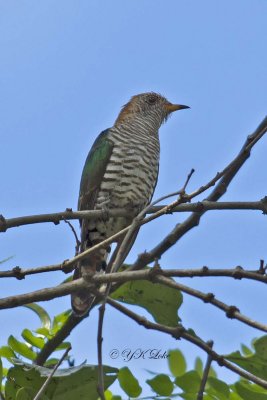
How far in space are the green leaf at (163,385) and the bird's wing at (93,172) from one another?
2.25 metres

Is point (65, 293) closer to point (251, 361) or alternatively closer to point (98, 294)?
point (98, 294)

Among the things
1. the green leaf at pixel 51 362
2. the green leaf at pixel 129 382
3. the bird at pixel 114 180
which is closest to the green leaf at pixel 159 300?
the green leaf at pixel 129 382

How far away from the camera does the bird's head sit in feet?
20.5

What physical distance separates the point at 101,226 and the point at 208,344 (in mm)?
2654

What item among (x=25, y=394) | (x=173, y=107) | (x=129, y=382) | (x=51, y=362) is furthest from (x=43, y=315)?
(x=173, y=107)

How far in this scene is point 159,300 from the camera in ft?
8.77

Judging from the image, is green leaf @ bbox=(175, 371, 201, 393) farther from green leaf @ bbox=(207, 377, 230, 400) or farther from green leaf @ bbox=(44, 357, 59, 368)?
green leaf @ bbox=(44, 357, 59, 368)

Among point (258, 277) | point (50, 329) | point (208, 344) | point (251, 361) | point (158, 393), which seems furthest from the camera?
point (50, 329)

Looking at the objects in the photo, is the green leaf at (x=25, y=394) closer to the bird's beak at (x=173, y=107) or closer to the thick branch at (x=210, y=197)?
the thick branch at (x=210, y=197)

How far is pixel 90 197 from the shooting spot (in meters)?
4.89

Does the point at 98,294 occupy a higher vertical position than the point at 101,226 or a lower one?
lower

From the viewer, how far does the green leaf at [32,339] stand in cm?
287

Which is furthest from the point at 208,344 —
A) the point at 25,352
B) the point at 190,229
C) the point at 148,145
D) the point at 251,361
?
the point at 148,145

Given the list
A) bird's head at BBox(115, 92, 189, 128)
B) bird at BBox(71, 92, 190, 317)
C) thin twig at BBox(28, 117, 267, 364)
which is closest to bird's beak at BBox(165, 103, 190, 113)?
bird's head at BBox(115, 92, 189, 128)
